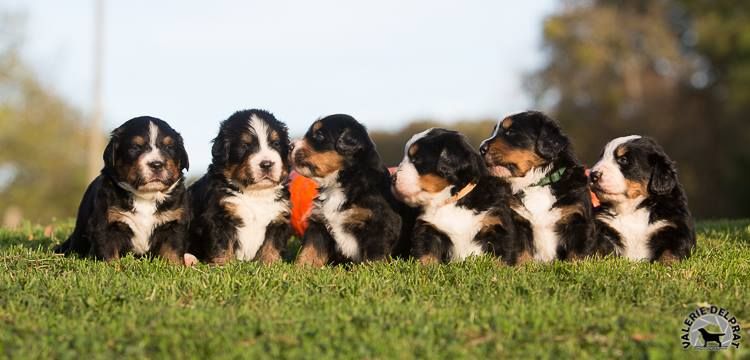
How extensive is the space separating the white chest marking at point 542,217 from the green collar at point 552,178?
4 cm

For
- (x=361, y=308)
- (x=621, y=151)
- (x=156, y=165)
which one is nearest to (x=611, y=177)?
(x=621, y=151)

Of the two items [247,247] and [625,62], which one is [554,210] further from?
[625,62]

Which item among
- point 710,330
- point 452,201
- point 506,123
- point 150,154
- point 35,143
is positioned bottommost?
point 710,330

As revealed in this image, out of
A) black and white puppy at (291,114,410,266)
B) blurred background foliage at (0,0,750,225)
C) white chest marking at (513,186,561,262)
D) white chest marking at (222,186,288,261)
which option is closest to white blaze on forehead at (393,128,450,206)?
black and white puppy at (291,114,410,266)

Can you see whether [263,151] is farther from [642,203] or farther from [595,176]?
[642,203]

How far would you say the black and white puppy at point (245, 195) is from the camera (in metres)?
7.15

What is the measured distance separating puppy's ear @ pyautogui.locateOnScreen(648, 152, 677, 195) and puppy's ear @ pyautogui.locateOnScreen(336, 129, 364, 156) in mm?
2359

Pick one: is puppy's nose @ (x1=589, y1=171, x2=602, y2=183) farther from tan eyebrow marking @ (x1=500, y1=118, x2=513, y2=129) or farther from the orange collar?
the orange collar

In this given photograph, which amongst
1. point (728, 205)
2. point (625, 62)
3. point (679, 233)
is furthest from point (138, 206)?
point (625, 62)

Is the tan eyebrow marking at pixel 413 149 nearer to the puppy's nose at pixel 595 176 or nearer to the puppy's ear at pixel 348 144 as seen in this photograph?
the puppy's ear at pixel 348 144

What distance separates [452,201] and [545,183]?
0.84 metres

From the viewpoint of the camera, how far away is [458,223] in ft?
22.4

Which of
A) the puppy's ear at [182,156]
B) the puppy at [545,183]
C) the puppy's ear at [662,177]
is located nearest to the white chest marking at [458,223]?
the puppy at [545,183]

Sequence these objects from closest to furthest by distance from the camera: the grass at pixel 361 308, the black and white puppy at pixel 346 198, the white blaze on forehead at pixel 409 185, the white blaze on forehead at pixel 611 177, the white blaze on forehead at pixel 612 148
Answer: the grass at pixel 361 308, the white blaze on forehead at pixel 409 185, the black and white puppy at pixel 346 198, the white blaze on forehead at pixel 611 177, the white blaze on forehead at pixel 612 148
